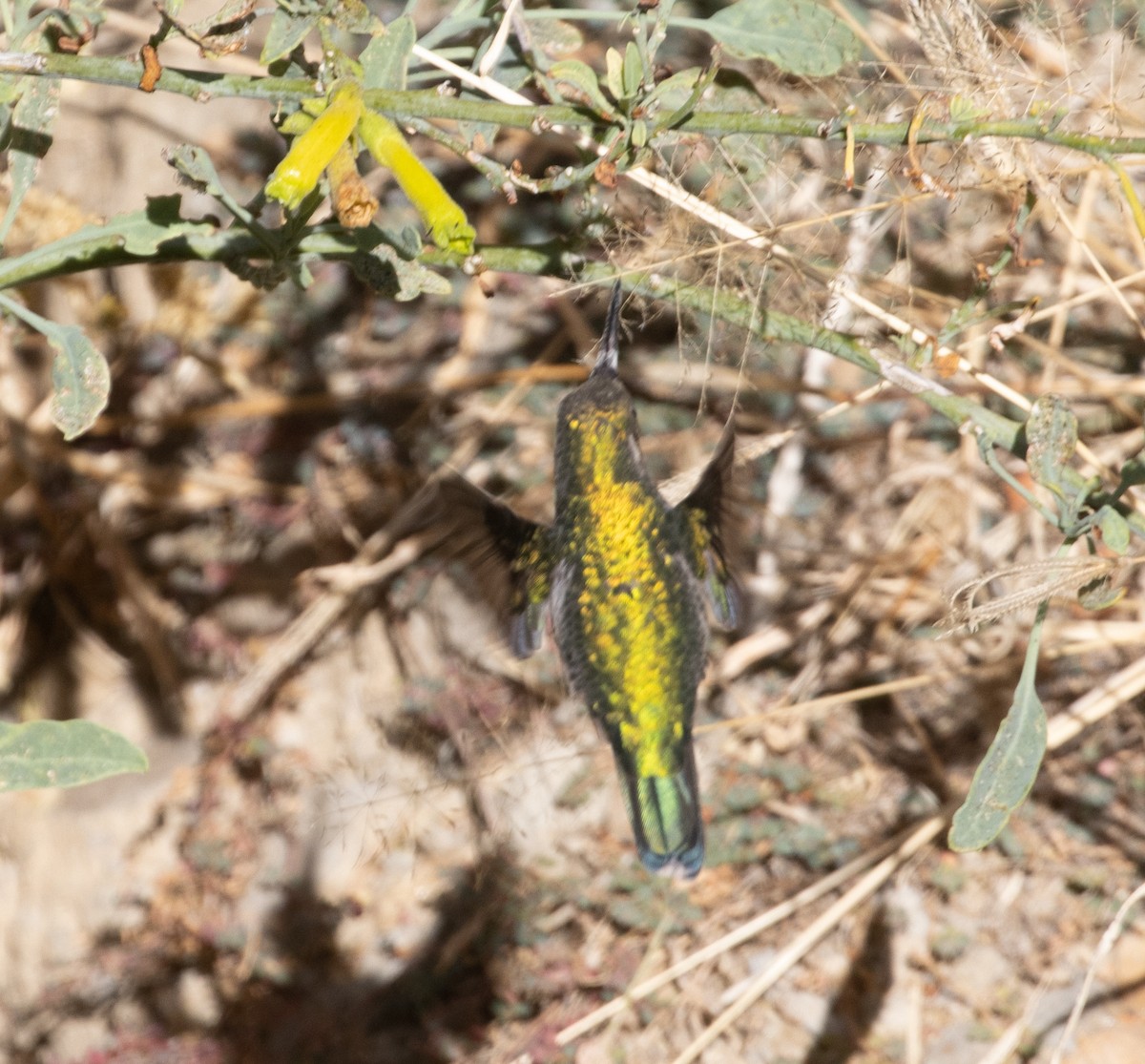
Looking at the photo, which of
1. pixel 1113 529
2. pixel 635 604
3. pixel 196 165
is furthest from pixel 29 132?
pixel 1113 529

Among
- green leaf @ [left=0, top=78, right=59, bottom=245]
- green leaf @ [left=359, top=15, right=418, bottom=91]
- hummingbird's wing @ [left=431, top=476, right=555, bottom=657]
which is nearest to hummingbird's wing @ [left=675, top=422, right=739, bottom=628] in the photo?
hummingbird's wing @ [left=431, top=476, right=555, bottom=657]

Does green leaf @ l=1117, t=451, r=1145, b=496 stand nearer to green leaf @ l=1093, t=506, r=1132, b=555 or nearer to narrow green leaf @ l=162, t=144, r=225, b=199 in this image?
green leaf @ l=1093, t=506, r=1132, b=555

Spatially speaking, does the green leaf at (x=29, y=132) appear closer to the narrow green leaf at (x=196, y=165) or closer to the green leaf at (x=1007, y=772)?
the narrow green leaf at (x=196, y=165)

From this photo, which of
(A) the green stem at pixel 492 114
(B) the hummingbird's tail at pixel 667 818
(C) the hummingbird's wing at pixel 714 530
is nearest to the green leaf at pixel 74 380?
(A) the green stem at pixel 492 114

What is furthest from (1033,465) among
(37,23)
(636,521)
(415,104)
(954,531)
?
(954,531)

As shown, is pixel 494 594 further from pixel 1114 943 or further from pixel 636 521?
pixel 1114 943

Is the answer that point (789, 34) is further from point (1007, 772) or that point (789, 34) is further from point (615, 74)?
point (1007, 772)
